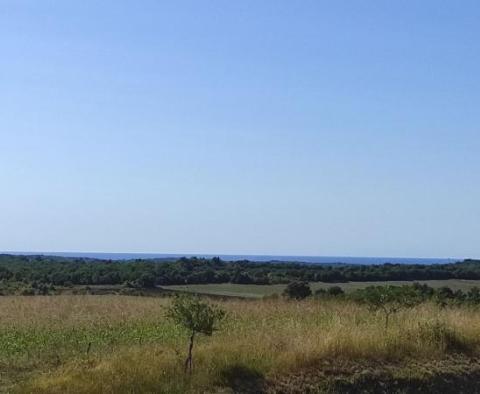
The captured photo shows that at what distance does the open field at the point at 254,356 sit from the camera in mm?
11953

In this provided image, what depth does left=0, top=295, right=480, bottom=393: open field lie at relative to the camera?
11953 millimetres

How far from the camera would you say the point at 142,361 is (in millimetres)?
12516

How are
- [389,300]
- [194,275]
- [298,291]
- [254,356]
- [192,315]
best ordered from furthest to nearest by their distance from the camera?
[194,275] → [298,291] → [389,300] → [254,356] → [192,315]

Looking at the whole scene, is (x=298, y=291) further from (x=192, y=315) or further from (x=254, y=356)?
(x=192, y=315)

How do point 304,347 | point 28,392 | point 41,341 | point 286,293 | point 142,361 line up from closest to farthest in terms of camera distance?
point 28,392
point 142,361
point 304,347
point 41,341
point 286,293

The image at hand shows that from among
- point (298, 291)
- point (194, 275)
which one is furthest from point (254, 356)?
point (194, 275)

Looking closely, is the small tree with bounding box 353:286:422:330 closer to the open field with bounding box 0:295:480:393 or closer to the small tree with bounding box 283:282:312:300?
the open field with bounding box 0:295:480:393

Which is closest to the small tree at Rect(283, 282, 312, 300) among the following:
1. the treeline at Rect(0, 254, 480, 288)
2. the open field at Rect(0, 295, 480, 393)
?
the treeline at Rect(0, 254, 480, 288)

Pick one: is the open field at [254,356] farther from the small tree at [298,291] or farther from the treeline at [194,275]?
the treeline at [194,275]

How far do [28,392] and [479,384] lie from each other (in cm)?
824

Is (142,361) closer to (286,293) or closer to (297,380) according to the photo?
(297,380)

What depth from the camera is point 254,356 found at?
44.1 feet

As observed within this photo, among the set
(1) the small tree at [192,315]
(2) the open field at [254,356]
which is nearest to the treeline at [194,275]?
(2) the open field at [254,356]

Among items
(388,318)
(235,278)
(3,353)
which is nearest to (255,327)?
(388,318)
